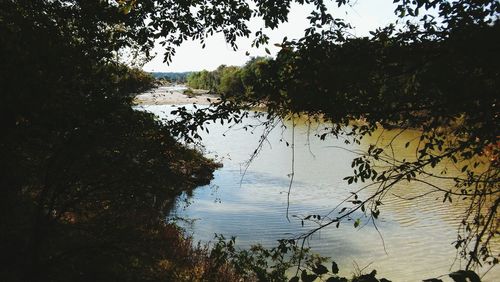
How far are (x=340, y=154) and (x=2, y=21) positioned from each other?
2731 centimetres

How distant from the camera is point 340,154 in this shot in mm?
29844

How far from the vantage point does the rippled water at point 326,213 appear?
39.8 feet

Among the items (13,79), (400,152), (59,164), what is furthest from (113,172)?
(400,152)

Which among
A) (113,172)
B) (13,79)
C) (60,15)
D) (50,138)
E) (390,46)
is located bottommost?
(113,172)

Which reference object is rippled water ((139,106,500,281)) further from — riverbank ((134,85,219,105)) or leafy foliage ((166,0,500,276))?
leafy foliage ((166,0,500,276))

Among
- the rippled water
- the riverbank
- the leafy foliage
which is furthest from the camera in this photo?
the rippled water

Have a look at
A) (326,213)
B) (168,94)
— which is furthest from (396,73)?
(326,213)

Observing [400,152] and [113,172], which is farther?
[400,152]

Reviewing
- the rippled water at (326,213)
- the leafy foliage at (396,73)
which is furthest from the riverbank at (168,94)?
the rippled water at (326,213)

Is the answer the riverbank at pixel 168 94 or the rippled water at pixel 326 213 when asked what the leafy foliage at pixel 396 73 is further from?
the rippled water at pixel 326 213

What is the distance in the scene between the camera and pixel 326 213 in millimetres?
16922

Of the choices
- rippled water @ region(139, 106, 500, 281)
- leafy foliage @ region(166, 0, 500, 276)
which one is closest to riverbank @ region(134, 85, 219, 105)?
leafy foliage @ region(166, 0, 500, 276)

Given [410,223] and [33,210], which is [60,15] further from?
[410,223]

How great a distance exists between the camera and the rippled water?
1214 cm
